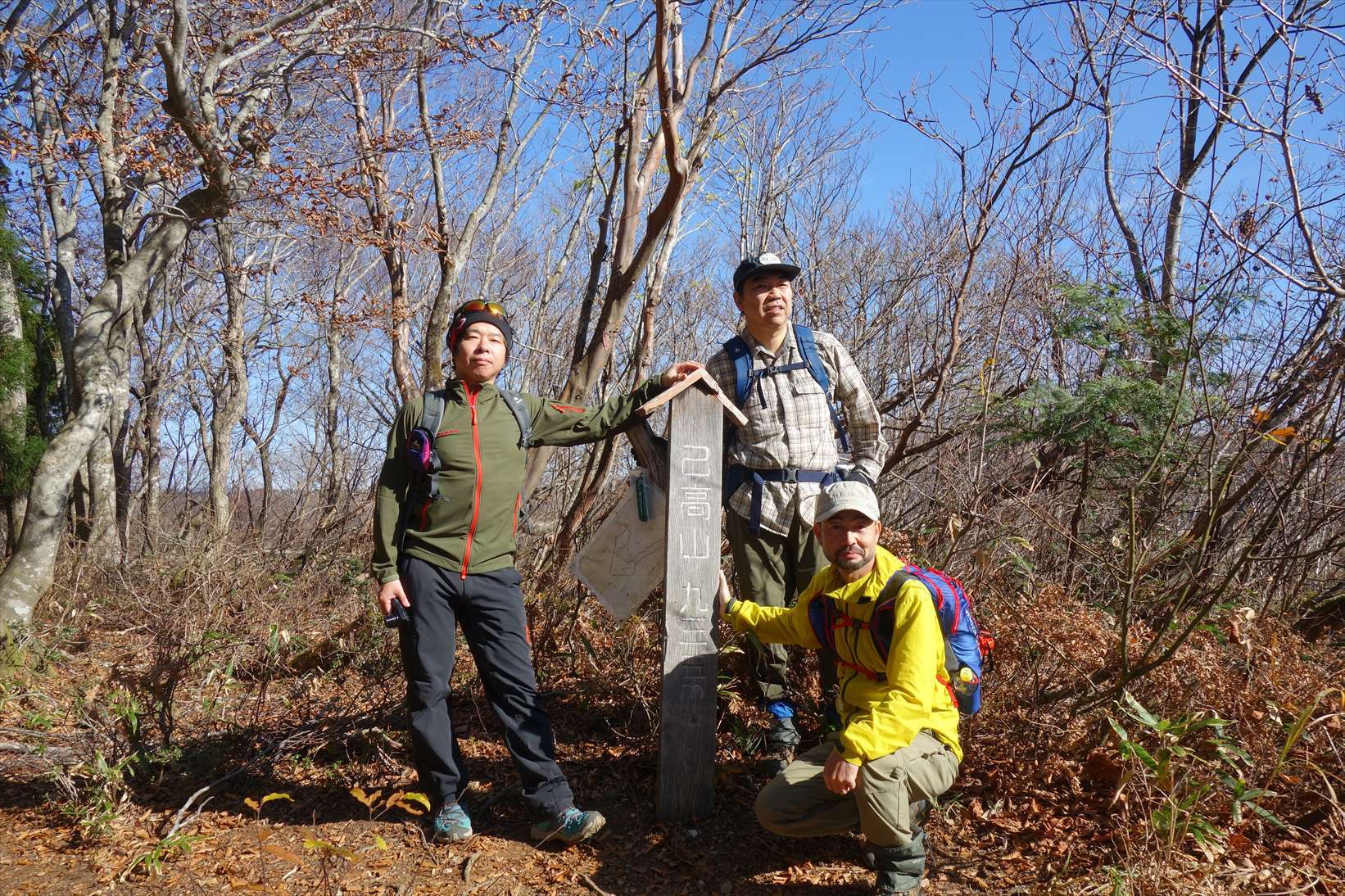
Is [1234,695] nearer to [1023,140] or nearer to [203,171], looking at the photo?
[1023,140]

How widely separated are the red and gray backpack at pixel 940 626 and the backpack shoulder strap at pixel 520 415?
126 centimetres

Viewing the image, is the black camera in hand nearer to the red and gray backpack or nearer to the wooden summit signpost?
the wooden summit signpost

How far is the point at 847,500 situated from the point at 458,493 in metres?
1.37

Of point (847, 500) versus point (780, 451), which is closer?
point (847, 500)

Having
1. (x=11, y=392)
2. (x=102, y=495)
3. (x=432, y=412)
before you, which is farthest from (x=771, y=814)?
(x=102, y=495)

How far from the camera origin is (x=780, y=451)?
330 centimetres

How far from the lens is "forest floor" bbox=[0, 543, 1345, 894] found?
2.88m

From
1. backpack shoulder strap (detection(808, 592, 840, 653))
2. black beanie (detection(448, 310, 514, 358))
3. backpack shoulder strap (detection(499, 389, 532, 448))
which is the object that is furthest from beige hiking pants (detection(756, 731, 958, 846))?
black beanie (detection(448, 310, 514, 358))

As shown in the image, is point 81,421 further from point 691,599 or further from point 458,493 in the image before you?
point 691,599

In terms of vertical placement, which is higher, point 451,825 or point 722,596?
point 722,596

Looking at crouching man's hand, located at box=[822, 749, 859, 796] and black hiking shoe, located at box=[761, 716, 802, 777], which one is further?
black hiking shoe, located at box=[761, 716, 802, 777]

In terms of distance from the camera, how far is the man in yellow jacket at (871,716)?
2.56 metres

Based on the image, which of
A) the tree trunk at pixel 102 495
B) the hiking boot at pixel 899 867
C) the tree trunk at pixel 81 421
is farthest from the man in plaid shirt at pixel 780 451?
the tree trunk at pixel 102 495

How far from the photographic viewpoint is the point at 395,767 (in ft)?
12.1
